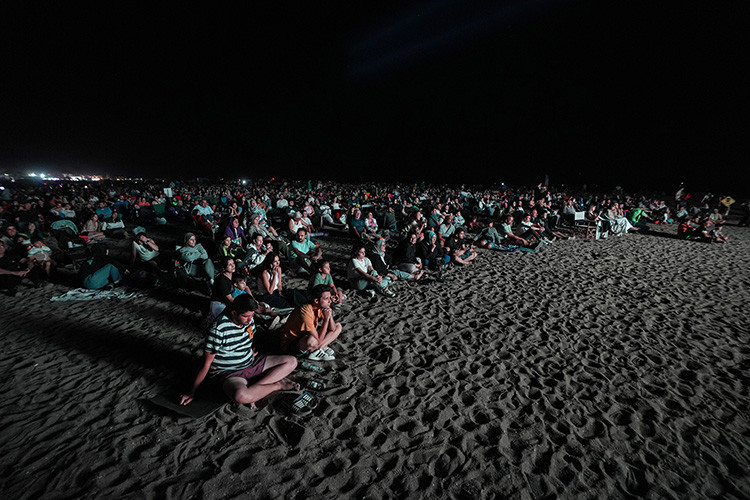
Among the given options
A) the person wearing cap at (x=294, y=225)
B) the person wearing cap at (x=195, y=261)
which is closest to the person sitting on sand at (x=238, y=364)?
the person wearing cap at (x=195, y=261)

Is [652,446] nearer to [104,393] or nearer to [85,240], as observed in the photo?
[104,393]

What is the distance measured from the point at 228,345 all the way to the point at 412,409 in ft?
7.19

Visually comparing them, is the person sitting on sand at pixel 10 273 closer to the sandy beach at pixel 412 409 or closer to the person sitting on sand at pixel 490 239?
the sandy beach at pixel 412 409

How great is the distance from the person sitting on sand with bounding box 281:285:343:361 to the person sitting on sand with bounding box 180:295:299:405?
1.85 ft

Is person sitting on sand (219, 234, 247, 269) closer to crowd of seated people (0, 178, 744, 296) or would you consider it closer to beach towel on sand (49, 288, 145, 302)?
crowd of seated people (0, 178, 744, 296)

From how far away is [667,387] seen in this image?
384cm

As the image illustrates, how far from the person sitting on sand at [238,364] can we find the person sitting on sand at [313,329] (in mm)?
565

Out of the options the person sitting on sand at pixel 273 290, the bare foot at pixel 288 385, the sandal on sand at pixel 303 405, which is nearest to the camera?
the sandal on sand at pixel 303 405

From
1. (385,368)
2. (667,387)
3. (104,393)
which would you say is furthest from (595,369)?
(104,393)

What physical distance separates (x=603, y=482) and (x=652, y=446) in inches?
33.0

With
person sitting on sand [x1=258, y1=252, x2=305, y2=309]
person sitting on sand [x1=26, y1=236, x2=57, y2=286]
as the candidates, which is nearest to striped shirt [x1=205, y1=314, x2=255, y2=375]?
person sitting on sand [x1=258, y1=252, x2=305, y2=309]

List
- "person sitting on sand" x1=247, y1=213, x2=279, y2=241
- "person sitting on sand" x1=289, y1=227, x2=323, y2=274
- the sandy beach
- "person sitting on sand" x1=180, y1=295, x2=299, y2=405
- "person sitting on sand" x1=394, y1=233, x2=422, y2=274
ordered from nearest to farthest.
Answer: the sandy beach
"person sitting on sand" x1=180, y1=295, x2=299, y2=405
"person sitting on sand" x1=394, y1=233, x2=422, y2=274
"person sitting on sand" x1=289, y1=227, x2=323, y2=274
"person sitting on sand" x1=247, y1=213, x2=279, y2=241

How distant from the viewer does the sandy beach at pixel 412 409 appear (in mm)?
2658

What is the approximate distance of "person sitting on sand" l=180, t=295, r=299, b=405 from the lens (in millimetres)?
3186
